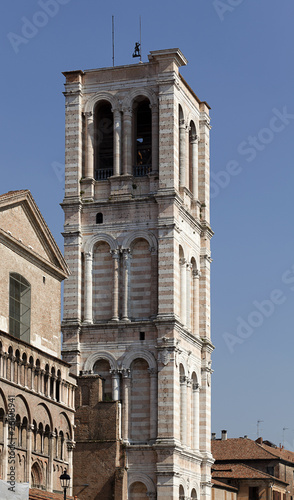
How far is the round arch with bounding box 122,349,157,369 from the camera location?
56.8 metres

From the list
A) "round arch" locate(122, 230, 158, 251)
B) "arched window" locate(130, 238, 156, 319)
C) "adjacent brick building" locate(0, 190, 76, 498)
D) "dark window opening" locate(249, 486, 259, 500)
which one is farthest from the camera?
"dark window opening" locate(249, 486, 259, 500)

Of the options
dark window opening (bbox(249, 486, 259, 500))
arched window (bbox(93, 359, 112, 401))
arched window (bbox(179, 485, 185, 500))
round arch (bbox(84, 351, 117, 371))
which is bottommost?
arched window (bbox(179, 485, 185, 500))

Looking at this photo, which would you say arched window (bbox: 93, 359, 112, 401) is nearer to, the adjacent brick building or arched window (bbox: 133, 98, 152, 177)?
the adjacent brick building

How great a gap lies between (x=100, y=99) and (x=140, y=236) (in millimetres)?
7435

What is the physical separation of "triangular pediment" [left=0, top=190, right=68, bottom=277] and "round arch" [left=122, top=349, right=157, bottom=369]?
25.2 feet

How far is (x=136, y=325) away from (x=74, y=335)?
305 centimetres

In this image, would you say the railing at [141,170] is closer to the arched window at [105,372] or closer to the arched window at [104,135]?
the arched window at [104,135]

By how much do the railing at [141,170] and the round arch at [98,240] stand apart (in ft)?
11.3

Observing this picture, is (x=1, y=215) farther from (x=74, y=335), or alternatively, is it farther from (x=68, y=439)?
(x=74, y=335)

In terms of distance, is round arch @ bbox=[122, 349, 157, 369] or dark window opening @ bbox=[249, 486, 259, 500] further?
dark window opening @ bbox=[249, 486, 259, 500]

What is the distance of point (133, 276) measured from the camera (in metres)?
58.3

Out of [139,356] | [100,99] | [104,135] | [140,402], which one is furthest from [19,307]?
[104,135]

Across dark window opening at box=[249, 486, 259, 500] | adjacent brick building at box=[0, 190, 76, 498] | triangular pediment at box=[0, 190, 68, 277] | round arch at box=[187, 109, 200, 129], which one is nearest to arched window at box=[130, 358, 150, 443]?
adjacent brick building at box=[0, 190, 76, 498]

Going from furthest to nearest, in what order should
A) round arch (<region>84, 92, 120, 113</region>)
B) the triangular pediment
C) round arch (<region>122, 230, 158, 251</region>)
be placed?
round arch (<region>84, 92, 120, 113</region>) → round arch (<region>122, 230, 158, 251</region>) → the triangular pediment
